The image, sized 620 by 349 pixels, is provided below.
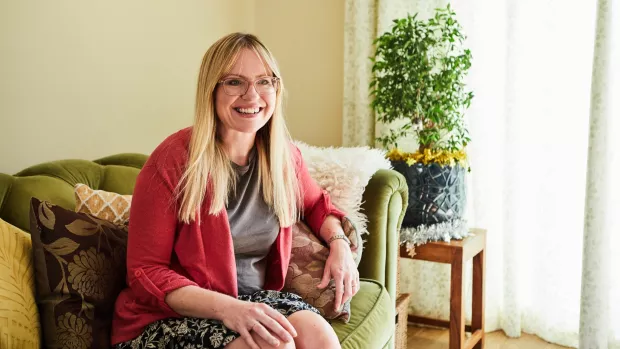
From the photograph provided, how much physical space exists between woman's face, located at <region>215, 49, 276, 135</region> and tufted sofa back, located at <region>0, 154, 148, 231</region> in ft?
1.92

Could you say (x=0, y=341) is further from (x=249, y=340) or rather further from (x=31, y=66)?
(x=31, y=66)

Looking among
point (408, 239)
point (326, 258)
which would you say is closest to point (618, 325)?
point (408, 239)

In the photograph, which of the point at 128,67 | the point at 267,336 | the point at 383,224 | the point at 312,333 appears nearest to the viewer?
the point at 267,336

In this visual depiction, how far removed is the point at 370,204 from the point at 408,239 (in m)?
0.38

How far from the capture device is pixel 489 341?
2.88 m

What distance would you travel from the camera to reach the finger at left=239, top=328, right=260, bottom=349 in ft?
4.46

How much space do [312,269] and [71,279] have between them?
2.17 feet

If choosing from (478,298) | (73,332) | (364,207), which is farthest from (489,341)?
(73,332)

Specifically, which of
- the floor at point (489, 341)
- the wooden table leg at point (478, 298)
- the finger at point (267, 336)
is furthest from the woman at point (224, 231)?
the floor at point (489, 341)

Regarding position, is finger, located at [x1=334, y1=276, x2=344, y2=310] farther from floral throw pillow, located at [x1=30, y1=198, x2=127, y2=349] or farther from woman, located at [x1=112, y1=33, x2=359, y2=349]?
floral throw pillow, located at [x1=30, y1=198, x2=127, y2=349]

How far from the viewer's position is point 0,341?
1.36 meters

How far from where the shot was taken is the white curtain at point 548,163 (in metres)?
2.53

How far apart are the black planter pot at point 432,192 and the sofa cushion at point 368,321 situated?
536 millimetres

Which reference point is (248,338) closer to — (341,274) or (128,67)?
(341,274)
